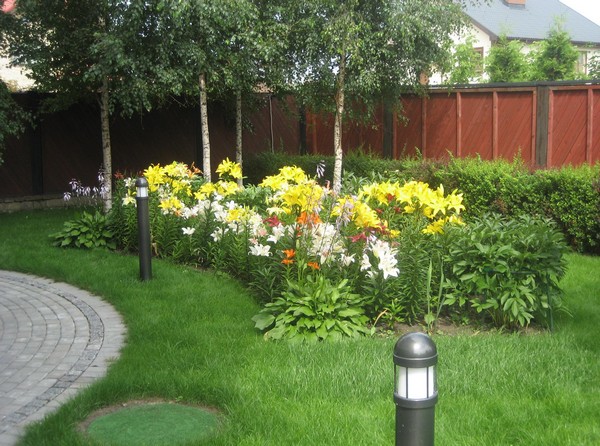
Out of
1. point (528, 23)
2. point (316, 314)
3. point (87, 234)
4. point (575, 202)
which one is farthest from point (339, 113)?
Answer: point (528, 23)

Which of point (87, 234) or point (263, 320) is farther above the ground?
point (87, 234)

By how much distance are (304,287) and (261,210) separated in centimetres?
347

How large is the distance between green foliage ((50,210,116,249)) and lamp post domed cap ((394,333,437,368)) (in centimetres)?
772

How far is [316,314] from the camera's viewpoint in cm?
600

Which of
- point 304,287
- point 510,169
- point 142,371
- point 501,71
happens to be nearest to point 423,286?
point 304,287

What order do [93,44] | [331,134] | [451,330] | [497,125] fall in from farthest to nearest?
[331,134]
[497,125]
[93,44]
[451,330]

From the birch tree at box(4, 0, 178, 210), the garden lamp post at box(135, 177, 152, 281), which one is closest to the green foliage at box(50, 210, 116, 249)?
the birch tree at box(4, 0, 178, 210)

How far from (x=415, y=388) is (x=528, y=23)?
40.2m

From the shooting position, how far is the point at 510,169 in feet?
35.2

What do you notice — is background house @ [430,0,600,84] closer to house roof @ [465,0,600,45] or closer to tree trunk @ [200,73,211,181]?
house roof @ [465,0,600,45]

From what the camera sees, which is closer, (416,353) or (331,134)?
(416,353)

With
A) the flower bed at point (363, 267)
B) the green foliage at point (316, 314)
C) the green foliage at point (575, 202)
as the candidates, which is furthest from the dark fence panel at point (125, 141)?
the green foliage at point (316, 314)

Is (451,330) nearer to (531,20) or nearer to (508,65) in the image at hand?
(508,65)

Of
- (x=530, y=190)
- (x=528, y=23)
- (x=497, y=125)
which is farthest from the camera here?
(x=528, y=23)
